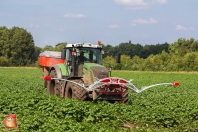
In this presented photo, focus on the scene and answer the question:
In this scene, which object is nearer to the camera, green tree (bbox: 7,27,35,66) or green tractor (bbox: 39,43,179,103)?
green tractor (bbox: 39,43,179,103)

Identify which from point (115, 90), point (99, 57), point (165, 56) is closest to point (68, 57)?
point (99, 57)

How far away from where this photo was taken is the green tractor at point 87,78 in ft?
45.3

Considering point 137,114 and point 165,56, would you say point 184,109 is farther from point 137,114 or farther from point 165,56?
point 165,56

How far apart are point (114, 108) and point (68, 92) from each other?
139 inches

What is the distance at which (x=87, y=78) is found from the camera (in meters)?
14.9

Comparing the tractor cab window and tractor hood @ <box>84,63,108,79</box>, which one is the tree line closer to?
the tractor cab window

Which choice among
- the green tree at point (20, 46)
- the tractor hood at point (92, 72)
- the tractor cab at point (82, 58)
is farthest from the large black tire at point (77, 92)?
the green tree at point (20, 46)

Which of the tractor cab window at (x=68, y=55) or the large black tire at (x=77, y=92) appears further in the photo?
the tractor cab window at (x=68, y=55)

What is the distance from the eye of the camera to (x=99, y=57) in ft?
52.0

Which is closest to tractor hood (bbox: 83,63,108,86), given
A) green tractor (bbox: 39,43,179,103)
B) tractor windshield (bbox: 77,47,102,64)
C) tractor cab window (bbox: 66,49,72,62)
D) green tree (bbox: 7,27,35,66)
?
green tractor (bbox: 39,43,179,103)

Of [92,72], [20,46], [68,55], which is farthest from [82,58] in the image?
[20,46]

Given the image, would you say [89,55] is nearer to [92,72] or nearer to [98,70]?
[92,72]

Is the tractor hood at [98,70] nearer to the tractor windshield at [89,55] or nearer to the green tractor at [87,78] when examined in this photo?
the green tractor at [87,78]

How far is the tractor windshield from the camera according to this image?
15523 millimetres
